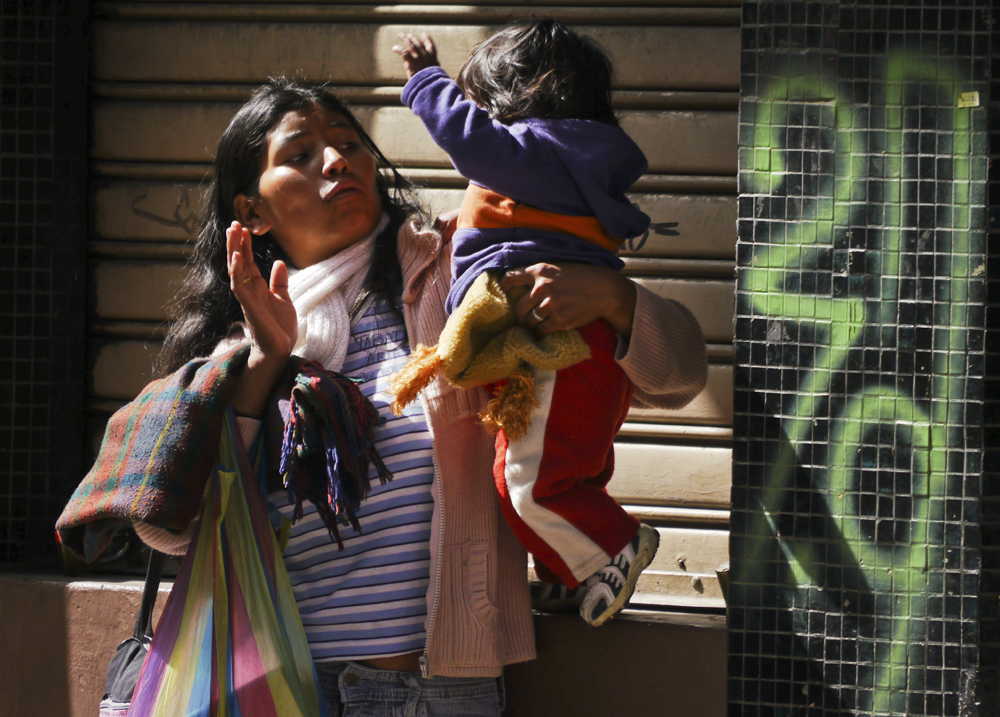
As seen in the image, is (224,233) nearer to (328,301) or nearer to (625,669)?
(328,301)

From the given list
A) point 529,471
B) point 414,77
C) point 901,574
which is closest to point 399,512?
point 529,471

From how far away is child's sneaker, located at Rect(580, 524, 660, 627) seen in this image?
212 cm

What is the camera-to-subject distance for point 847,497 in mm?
2135

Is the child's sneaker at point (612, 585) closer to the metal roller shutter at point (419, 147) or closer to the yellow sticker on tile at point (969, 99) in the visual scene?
the metal roller shutter at point (419, 147)

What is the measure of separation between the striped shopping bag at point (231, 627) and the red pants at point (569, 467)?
55cm

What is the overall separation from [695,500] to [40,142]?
2579 mm

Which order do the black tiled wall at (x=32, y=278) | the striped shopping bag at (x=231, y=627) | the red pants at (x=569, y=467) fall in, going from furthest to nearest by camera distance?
the black tiled wall at (x=32, y=278) → the red pants at (x=569, y=467) → the striped shopping bag at (x=231, y=627)

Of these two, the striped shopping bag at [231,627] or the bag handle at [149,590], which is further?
the bag handle at [149,590]

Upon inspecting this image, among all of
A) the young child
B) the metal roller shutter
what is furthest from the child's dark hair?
the metal roller shutter

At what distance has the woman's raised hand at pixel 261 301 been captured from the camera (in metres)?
1.97

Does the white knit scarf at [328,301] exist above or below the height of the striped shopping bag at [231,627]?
above

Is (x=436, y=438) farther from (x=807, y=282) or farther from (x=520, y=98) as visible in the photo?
(x=807, y=282)

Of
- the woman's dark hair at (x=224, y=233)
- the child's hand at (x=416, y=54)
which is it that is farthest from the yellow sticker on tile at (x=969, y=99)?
the woman's dark hair at (x=224, y=233)

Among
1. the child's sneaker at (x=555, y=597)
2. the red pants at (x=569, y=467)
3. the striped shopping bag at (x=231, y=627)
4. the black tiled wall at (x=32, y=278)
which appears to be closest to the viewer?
the striped shopping bag at (x=231, y=627)
